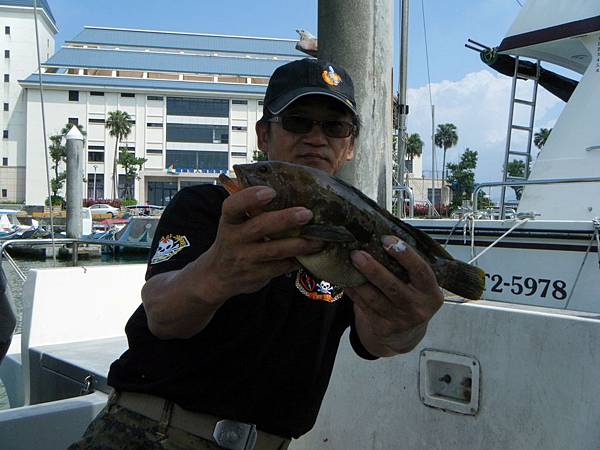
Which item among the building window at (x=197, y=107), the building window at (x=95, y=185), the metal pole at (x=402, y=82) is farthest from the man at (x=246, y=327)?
the building window at (x=197, y=107)

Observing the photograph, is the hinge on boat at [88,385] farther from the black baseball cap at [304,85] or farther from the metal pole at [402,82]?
the metal pole at [402,82]

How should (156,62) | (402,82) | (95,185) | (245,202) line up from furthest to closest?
1. (156,62)
2. (95,185)
3. (402,82)
4. (245,202)

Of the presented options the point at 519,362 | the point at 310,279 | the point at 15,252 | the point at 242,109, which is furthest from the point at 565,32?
the point at 242,109

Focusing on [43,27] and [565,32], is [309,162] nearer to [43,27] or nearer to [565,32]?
[565,32]

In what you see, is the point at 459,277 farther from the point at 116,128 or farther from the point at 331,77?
the point at 116,128

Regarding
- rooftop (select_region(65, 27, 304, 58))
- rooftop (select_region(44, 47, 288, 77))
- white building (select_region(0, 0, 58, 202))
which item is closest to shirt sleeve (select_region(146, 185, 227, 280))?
white building (select_region(0, 0, 58, 202))

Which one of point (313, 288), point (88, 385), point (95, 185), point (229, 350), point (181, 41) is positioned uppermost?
point (181, 41)

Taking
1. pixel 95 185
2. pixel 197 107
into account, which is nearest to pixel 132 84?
pixel 197 107

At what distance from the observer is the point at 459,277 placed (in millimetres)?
1687

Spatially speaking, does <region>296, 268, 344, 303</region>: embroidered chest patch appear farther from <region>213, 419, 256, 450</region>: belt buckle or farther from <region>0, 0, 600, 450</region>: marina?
<region>0, 0, 600, 450</region>: marina

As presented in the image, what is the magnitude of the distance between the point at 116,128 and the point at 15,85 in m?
18.4

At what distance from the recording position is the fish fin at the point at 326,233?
1480 millimetres

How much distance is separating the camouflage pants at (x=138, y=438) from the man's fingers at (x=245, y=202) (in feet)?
2.78

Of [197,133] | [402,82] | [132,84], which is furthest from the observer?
[197,133]
